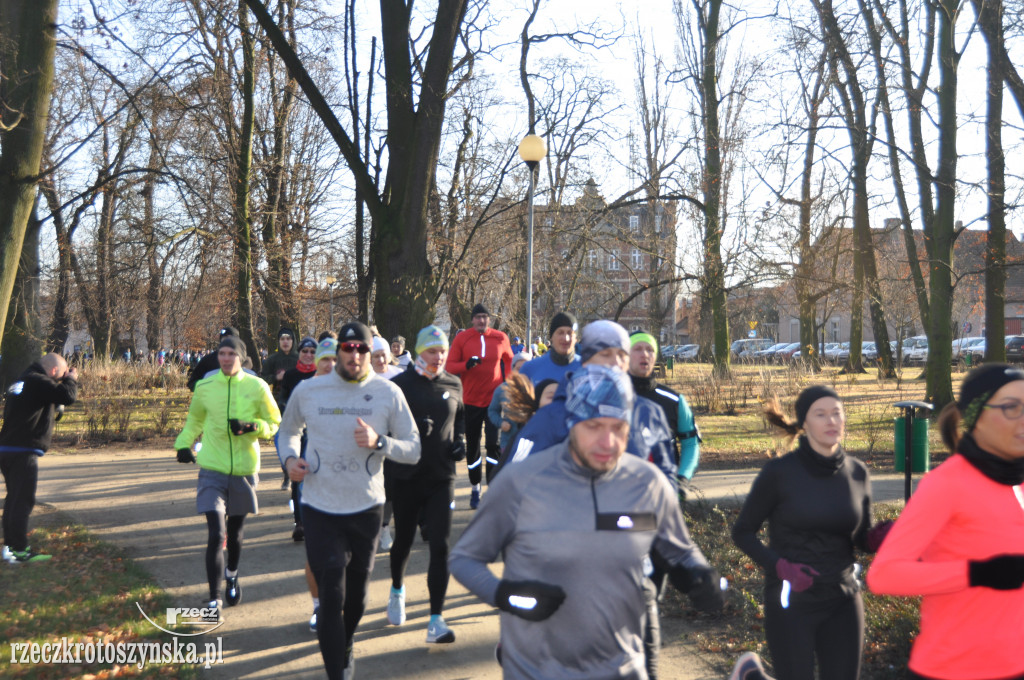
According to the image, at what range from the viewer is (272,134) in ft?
81.5

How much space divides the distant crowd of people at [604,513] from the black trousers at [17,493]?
7.42ft

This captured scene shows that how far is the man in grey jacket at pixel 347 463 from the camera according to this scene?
15.9 ft

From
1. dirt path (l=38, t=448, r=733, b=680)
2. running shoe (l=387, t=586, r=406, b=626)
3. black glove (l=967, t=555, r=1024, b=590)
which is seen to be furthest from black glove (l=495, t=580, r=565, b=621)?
running shoe (l=387, t=586, r=406, b=626)

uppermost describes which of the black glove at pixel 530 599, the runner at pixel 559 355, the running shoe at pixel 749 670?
the runner at pixel 559 355

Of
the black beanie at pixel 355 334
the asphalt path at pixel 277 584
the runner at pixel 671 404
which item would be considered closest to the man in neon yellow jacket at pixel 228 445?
the asphalt path at pixel 277 584

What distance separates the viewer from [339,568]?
187 inches

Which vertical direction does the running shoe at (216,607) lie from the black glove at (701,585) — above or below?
below

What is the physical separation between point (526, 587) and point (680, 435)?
9.97 ft

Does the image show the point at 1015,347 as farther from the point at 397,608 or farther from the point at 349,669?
the point at 349,669

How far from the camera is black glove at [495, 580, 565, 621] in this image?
8.30 feet

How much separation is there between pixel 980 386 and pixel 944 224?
1638 centimetres

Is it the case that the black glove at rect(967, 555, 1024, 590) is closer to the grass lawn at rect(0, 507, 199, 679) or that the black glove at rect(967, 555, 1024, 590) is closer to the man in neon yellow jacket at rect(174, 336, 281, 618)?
the grass lawn at rect(0, 507, 199, 679)

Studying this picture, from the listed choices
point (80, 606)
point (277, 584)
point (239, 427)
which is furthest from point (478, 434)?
point (80, 606)

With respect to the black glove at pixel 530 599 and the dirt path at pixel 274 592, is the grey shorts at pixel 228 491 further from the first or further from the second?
the black glove at pixel 530 599
